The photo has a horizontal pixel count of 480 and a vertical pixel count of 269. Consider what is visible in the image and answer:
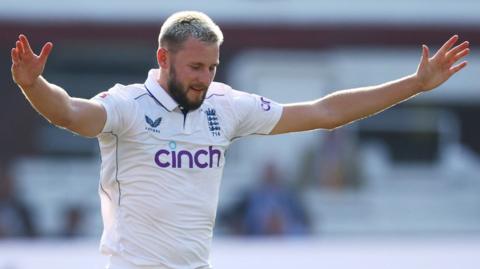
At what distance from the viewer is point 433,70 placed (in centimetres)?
595

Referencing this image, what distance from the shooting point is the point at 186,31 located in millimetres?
5516

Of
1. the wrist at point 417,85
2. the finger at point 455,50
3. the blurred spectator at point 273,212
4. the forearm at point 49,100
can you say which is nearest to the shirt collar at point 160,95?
the forearm at point 49,100

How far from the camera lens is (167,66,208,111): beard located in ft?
18.3

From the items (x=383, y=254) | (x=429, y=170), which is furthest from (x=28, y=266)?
(x=429, y=170)

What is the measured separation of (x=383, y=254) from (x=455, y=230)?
24.2 feet

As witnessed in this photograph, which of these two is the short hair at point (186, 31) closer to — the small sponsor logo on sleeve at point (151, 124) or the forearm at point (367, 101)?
the small sponsor logo on sleeve at point (151, 124)

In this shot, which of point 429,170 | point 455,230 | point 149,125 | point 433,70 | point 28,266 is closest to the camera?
point 149,125

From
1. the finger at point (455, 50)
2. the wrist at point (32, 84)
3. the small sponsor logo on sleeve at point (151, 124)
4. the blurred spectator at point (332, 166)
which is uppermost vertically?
the blurred spectator at point (332, 166)

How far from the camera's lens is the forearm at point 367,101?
5.97m

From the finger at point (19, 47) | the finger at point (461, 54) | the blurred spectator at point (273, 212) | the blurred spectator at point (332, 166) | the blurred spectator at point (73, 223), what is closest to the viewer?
the finger at point (19, 47)

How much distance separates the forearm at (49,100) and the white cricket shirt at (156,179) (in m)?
0.28

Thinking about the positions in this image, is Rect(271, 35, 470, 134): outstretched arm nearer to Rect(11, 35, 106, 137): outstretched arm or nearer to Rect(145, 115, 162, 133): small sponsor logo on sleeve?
Rect(145, 115, 162, 133): small sponsor logo on sleeve

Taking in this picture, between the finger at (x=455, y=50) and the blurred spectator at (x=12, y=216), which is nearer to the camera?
the finger at (x=455, y=50)

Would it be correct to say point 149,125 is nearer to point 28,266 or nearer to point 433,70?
point 433,70
